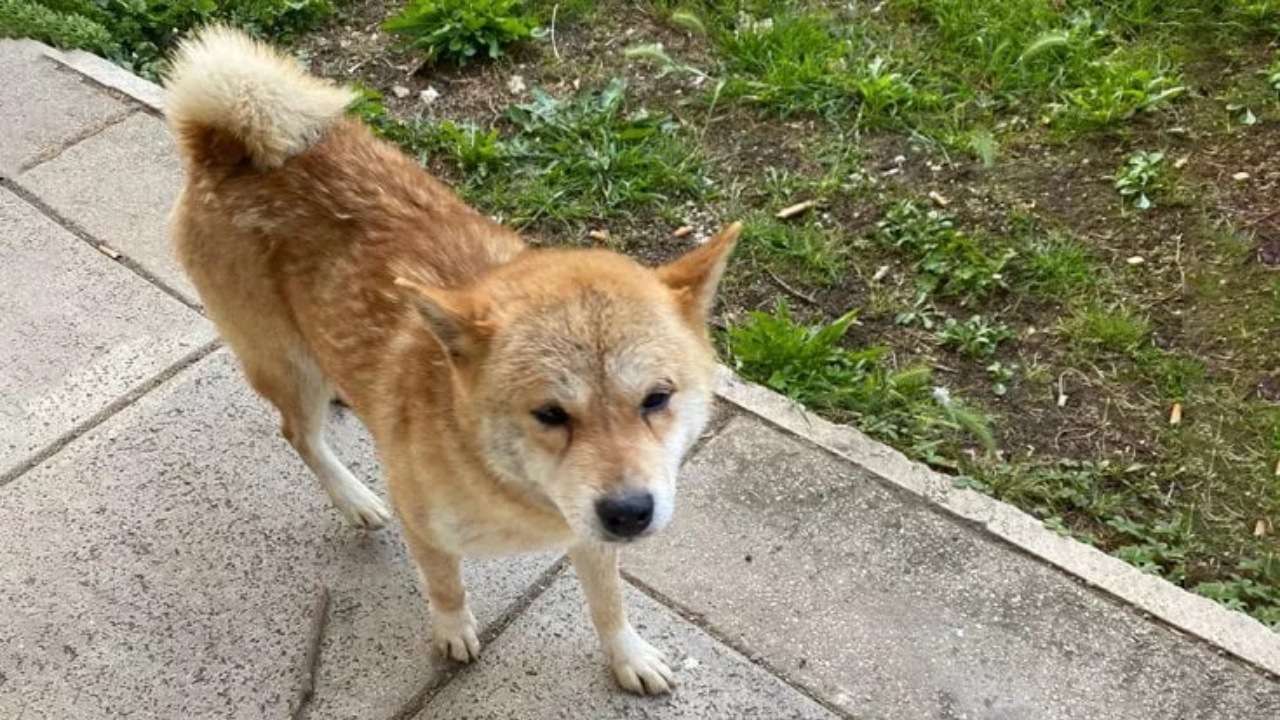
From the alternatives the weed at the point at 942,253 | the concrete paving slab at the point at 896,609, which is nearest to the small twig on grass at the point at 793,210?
the weed at the point at 942,253

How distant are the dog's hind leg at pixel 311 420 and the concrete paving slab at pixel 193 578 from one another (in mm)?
89

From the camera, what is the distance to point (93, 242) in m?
4.28

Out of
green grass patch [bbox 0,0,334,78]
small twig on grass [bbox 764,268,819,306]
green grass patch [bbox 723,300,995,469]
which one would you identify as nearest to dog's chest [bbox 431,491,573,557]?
green grass patch [bbox 723,300,995,469]

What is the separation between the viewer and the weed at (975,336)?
3.89m

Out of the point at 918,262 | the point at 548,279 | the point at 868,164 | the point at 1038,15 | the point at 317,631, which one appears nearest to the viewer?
the point at 548,279

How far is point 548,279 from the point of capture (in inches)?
97.5

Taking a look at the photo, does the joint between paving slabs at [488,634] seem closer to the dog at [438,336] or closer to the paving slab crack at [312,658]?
the dog at [438,336]

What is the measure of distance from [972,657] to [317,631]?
1760 millimetres

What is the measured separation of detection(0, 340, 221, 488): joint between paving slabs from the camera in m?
3.54

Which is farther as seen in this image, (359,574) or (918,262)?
(918,262)

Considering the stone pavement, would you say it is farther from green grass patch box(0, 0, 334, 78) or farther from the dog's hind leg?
green grass patch box(0, 0, 334, 78)

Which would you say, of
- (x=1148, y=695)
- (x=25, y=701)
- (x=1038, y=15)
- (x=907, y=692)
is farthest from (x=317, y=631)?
(x=1038, y=15)

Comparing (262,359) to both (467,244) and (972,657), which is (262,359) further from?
(972,657)

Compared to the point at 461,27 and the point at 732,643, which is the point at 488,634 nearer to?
the point at 732,643
